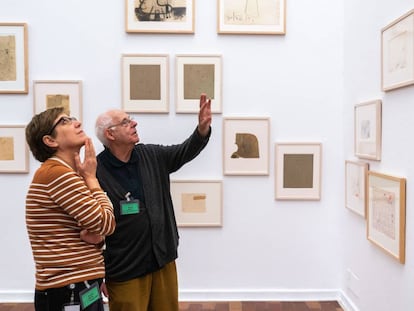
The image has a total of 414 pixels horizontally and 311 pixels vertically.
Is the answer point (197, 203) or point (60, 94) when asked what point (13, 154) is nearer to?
point (60, 94)

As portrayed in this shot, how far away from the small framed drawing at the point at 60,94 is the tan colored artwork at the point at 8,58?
215mm

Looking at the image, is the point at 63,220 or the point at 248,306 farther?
the point at 248,306

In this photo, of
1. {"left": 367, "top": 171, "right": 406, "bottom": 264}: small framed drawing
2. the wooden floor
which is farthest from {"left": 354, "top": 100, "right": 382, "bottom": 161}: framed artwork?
the wooden floor

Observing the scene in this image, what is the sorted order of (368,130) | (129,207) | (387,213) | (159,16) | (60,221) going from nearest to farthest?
(60,221), (129,207), (387,213), (368,130), (159,16)

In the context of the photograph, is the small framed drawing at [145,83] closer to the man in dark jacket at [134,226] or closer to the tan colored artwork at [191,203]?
the tan colored artwork at [191,203]

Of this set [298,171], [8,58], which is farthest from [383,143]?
[8,58]

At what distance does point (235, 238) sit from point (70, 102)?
1.78 metres

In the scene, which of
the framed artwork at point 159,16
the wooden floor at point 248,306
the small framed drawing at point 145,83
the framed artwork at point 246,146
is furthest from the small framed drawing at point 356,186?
the framed artwork at point 159,16

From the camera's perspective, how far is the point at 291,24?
326cm

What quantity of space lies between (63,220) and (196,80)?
1935 mm

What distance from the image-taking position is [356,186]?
290 cm

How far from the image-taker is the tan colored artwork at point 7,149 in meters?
3.25

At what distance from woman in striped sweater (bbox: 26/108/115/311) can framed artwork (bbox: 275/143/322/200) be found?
1.92 meters

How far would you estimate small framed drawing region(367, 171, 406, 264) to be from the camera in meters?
2.16
